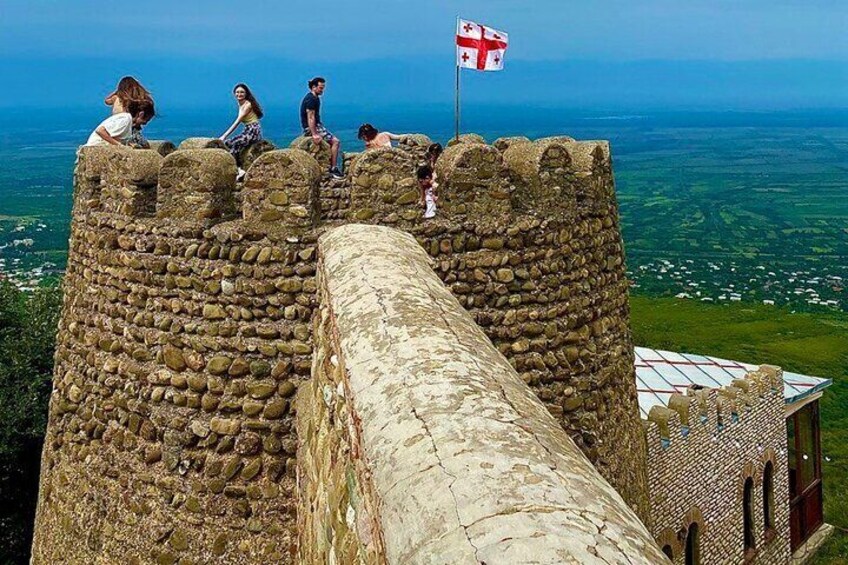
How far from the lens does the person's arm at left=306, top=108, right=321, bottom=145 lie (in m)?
8.39

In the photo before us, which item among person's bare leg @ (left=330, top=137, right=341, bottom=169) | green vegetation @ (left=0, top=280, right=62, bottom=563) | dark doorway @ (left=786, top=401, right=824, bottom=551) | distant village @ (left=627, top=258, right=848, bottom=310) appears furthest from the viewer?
distant village @ (left=627, top=258, right=848, bottom=310)

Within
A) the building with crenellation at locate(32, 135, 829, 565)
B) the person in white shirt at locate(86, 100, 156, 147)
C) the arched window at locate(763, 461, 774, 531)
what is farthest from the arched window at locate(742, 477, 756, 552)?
the person in white shirt at locate(86, 100, 156, 147)

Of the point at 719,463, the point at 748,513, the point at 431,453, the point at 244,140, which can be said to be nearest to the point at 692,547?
the point at 719,463

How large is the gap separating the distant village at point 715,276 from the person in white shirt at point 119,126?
40009 millimetres

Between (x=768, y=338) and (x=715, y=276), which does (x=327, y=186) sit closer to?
(x=768, y=338)

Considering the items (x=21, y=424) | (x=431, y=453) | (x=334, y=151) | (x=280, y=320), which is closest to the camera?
(x=431, y=453)

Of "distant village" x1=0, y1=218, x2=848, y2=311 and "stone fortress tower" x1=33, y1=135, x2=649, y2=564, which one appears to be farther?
"distant village" x1=0, y1=218, x2=848, y2=311

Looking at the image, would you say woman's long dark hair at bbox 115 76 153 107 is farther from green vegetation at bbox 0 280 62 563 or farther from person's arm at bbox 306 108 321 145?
green vegetation at bbox 0 280 62 563

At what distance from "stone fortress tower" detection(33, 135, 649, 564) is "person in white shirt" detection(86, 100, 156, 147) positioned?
14.1 inches

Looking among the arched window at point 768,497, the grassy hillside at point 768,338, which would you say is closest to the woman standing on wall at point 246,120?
the arched window at point 768,497

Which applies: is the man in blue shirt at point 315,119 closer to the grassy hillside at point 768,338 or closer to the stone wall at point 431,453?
the stone wall at point 431,453

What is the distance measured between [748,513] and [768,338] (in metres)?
36.5

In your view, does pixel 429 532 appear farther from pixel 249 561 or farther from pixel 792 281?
pixel 792 281

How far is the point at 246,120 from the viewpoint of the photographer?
26.3 ft
